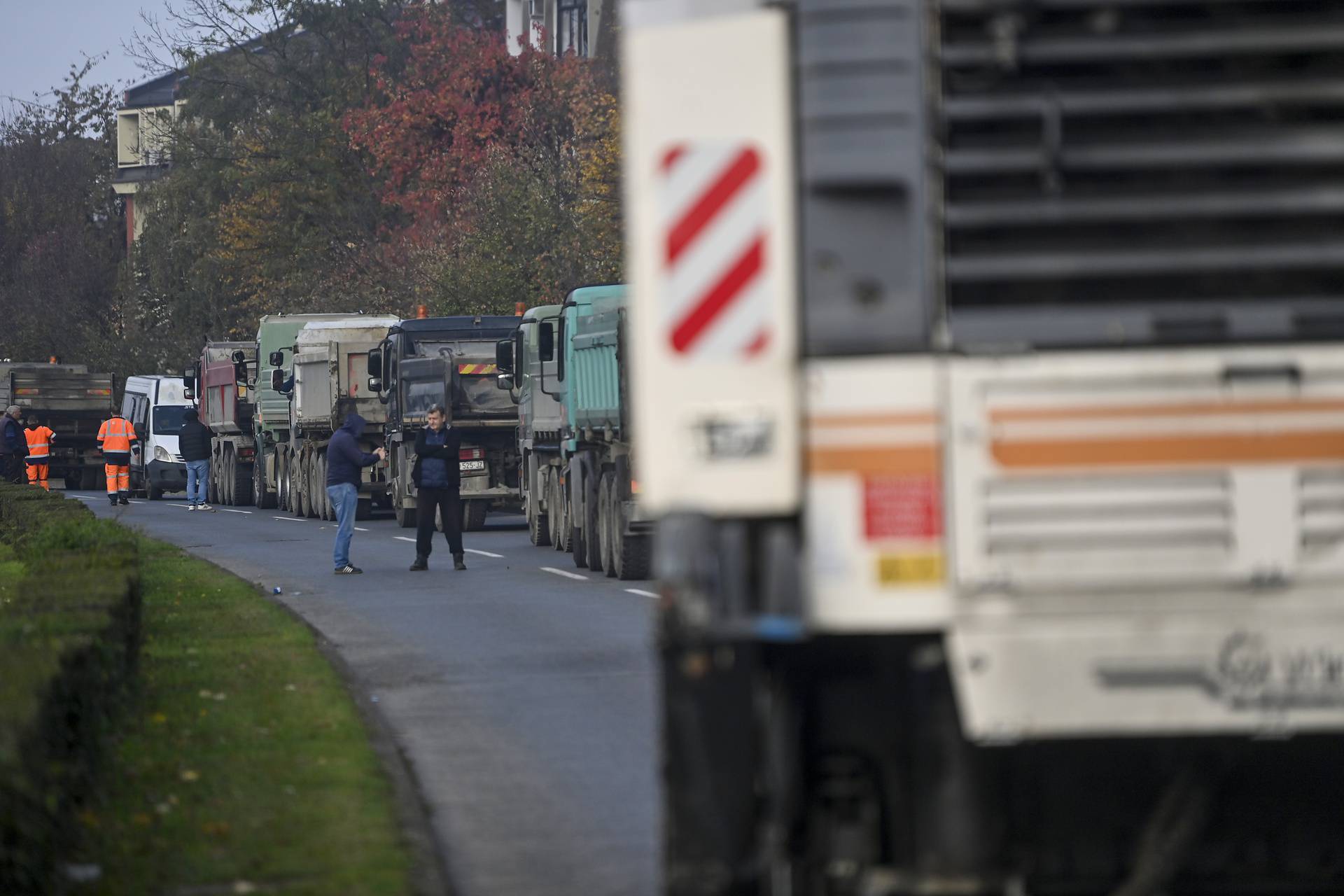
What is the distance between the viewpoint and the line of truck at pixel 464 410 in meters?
23.2

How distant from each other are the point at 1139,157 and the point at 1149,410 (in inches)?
21.0

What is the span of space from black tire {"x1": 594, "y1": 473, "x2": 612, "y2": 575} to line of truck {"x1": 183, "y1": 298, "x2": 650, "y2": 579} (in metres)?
0.03

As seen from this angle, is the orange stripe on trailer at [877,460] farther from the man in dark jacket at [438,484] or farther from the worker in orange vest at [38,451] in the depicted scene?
the worker in orange vest at [38,451]

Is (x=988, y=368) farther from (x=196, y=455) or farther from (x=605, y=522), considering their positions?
(x=196, y=455)

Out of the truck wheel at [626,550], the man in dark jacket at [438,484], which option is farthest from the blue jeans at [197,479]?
the truck wheel at [626,550]

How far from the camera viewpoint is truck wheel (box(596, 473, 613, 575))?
74.6 ft

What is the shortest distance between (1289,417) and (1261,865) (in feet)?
3.99

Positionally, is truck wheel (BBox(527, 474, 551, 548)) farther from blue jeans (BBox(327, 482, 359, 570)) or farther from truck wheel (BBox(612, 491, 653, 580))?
truck wheel (BBox(612, 491, 653, 580))

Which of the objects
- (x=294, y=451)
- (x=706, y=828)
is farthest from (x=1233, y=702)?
Result: (x=294, y=451)

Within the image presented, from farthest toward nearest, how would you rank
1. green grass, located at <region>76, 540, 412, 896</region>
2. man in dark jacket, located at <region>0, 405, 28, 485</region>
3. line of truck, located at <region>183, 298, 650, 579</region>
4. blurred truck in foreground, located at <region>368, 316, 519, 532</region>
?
man in dark jacket, located at <region>0, 405, 28, 485</region>, blurred truck in foreground, located at <region>368, 316, 519, 532</region>, line of truck, located at <region>183, 298, 650, 579</region>, green grass, located at <region>76, 540, 412, 896</region>

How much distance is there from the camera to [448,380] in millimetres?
32500

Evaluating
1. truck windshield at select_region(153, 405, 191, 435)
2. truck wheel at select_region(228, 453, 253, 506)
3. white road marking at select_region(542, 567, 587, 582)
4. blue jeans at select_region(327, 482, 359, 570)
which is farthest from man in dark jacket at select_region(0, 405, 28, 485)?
white road marking at select_region(542, 567, 587, 582)

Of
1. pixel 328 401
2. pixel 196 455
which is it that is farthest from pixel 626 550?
pixel 196 455

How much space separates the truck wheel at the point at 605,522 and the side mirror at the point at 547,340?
3.44 m
